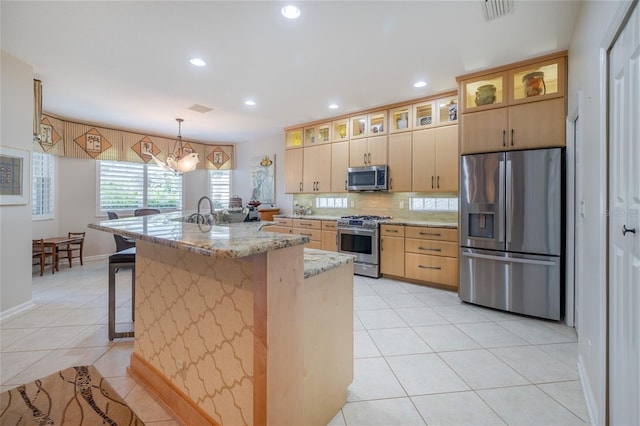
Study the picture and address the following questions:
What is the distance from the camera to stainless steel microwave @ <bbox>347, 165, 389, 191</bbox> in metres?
4.48

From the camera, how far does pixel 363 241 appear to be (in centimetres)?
448

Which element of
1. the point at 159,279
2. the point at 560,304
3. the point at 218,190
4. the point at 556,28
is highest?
the point at 556,28

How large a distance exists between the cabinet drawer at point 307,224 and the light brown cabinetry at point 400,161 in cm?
139

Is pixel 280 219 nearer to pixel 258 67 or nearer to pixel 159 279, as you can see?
pixel 258 67

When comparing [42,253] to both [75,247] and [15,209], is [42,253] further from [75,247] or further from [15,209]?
[15,209]

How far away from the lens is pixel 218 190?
7301 millimetres

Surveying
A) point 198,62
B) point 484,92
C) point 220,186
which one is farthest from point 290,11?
point 220,186

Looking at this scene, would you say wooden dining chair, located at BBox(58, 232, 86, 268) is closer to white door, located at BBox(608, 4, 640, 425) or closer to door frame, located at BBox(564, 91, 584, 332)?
white door, located at BBox(608, 4, 640, 425)

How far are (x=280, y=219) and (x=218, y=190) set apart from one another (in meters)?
2.57

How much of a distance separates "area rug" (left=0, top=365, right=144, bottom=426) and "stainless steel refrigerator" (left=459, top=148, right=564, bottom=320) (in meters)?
3.25

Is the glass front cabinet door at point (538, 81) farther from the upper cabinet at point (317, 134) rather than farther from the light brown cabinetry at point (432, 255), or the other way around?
the upper cabinet at point (317, 134)

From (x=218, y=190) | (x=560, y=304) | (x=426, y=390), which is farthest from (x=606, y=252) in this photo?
(x=218, y=190)

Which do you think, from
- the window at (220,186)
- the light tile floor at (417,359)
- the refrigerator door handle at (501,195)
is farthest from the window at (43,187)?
the refrigerator door handle at (501,195)

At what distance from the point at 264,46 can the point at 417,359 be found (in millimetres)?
2999
